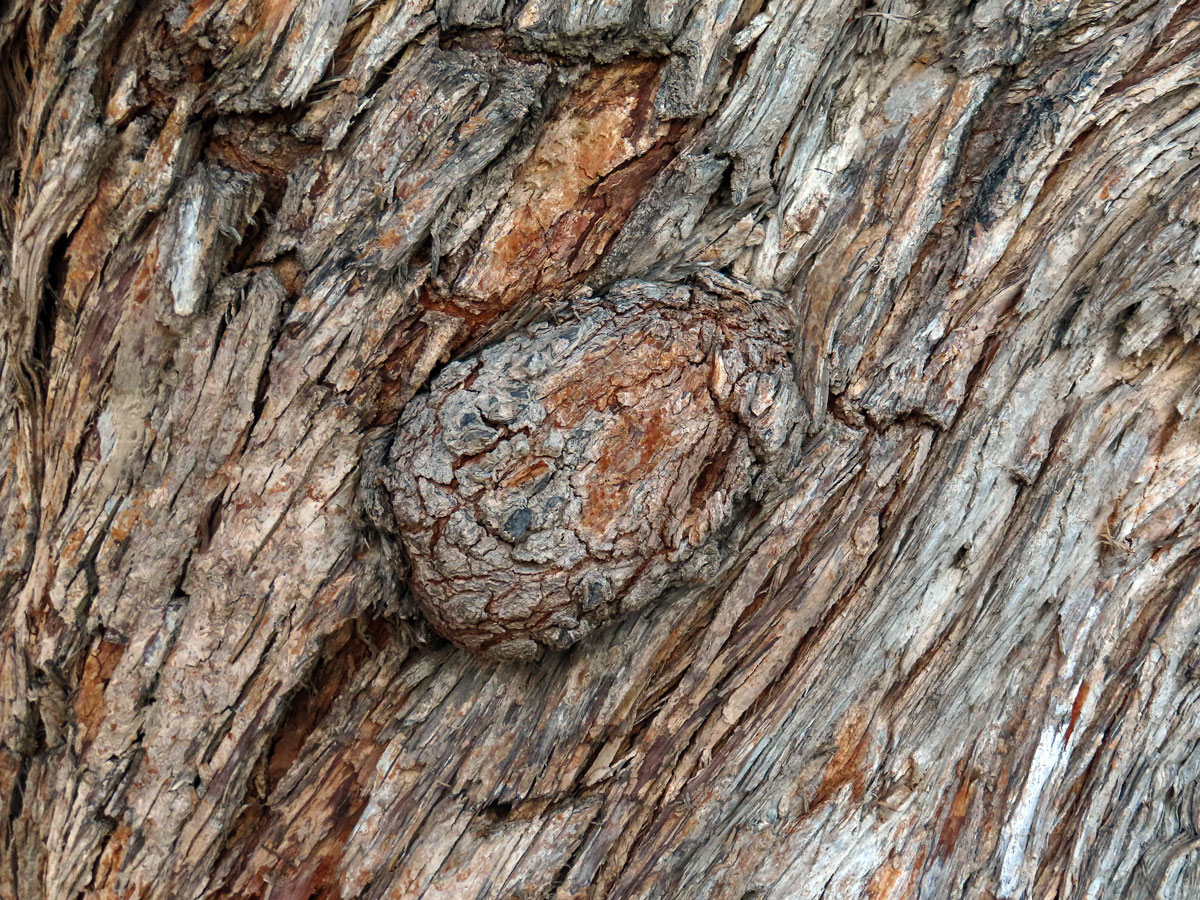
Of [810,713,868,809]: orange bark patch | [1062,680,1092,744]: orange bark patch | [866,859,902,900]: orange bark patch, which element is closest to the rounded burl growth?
[810,713,868,809]: orange bark patch

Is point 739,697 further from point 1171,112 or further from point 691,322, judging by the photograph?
point 1171,112

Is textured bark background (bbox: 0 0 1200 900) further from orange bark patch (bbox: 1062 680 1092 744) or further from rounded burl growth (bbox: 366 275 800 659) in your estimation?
rounded burl growth (bbox: 366 275 800 659)

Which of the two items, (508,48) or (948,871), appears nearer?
(508,48)

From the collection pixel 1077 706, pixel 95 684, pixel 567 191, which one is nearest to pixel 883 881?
pixel 1077 706

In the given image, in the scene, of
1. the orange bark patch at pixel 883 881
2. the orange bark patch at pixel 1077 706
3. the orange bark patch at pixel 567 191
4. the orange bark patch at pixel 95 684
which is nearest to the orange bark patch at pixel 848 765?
the orange bark patch at pixel 883 881

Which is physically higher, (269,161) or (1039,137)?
(1039,137)

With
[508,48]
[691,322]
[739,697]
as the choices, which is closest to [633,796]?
[739,697]

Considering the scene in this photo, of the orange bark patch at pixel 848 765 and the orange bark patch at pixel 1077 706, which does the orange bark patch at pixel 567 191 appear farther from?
the orange bark patch at pixel 1077 706
